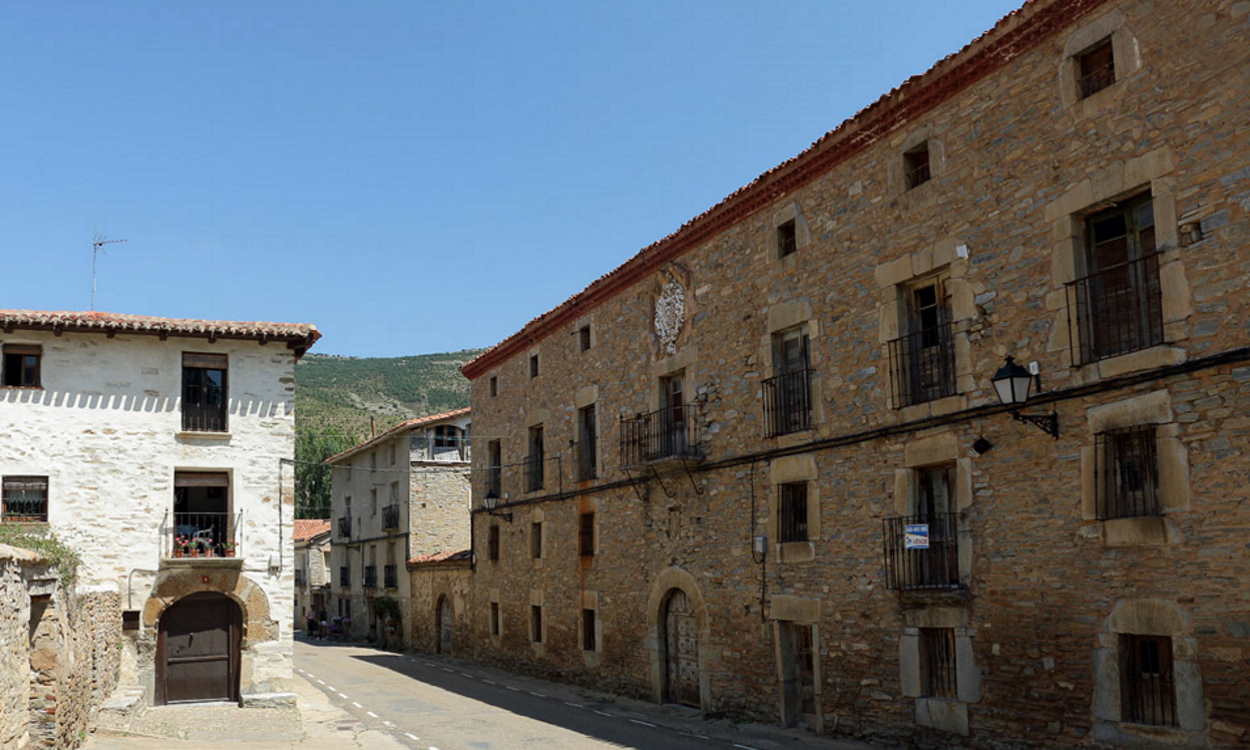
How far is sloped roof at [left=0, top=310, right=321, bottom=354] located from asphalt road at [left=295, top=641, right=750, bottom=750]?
717cm

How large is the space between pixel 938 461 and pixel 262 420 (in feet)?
43.0

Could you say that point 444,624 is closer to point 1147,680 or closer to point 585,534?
point 585,534

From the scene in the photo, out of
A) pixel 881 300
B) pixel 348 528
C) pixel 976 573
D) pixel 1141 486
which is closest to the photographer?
pixel 1141 486

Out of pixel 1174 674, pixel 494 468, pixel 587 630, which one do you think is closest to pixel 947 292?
pixel 1174 674

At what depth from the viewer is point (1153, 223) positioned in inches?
445

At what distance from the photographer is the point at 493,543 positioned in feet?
97.6

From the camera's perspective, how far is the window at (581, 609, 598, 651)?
23516 millimetres

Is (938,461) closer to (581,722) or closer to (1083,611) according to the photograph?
(1083,611)

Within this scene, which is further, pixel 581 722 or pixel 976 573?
pixel 581 722

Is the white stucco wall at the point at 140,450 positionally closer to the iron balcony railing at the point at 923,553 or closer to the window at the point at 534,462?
the window at the point at 534,462

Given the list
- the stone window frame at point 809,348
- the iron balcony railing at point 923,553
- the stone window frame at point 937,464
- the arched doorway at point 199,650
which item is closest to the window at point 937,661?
the iron balcony railing at point 923,553

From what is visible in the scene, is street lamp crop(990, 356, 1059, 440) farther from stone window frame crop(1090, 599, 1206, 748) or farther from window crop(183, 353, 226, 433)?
window crop(183, 353, 226, 433)

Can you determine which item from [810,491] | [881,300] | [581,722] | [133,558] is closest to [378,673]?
[133,558]

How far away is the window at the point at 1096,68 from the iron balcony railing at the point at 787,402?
578 cm
